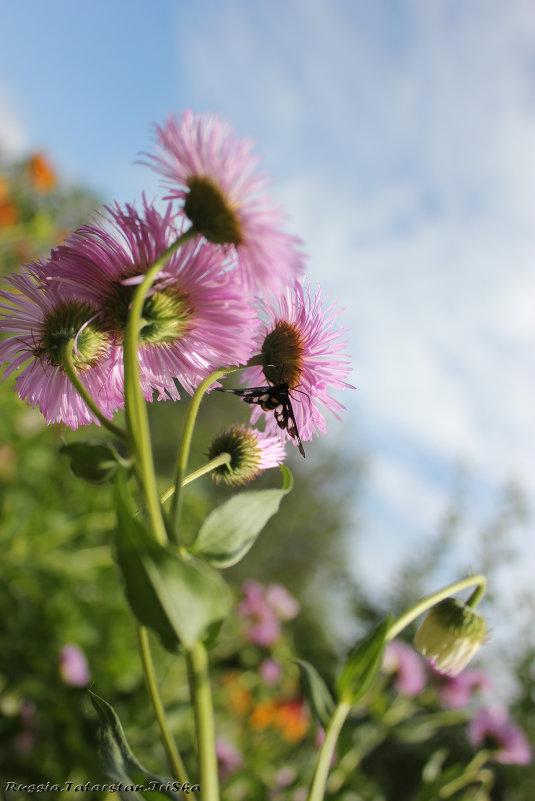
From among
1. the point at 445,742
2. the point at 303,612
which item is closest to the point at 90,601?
the point at 445,742

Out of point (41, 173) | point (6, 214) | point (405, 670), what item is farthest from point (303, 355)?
point (41, 173)

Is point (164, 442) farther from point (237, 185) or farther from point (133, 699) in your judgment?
point (237, 185)

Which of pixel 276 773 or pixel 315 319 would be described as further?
pixel 276 773

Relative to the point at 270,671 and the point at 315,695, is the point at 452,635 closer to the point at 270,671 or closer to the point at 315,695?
the point at 315,695

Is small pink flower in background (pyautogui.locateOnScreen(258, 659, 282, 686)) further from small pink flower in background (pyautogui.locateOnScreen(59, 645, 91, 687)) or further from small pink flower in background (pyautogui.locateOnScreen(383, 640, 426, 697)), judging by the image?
small pink flower in background (pyautogui.locateOnScreen(59, 645, 91, 687))

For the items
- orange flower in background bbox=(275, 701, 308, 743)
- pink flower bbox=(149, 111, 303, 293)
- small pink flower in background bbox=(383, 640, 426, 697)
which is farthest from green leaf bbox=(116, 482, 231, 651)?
orange flower in background bbox=(275, 701, 308, 743)

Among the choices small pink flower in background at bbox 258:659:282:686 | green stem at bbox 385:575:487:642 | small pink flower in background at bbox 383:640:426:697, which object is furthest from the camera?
small pink flower in background at bbox 258:659:282:686
